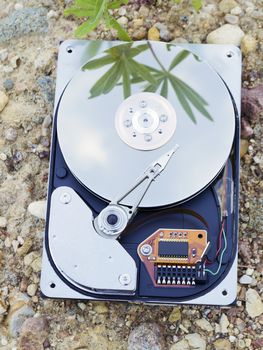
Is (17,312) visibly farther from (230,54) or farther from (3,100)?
(230,54)

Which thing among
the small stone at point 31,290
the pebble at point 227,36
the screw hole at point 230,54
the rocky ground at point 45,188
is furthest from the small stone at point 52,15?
the small stone at point 31,290

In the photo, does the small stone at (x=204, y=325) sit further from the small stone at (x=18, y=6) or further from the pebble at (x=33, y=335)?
the small stone at (x=18, y=6)

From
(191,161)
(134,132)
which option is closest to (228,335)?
(191,161)

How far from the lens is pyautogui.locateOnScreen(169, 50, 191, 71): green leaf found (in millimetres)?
2578

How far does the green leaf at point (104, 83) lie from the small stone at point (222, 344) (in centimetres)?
97

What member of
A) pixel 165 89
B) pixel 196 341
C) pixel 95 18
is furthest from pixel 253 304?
pixel 95 18

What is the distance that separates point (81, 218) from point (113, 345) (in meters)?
0.46

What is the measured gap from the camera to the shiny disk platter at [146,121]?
239 centimetres

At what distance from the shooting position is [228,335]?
245 centimetres

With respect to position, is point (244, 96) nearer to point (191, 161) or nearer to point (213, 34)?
point (213, 34)

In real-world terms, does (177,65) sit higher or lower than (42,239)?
higher

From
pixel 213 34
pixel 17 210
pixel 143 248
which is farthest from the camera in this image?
pixel 213 34

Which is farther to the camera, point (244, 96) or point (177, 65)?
point (244, 96)

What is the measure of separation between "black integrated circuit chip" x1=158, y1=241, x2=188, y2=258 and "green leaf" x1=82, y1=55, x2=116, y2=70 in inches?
28.0
